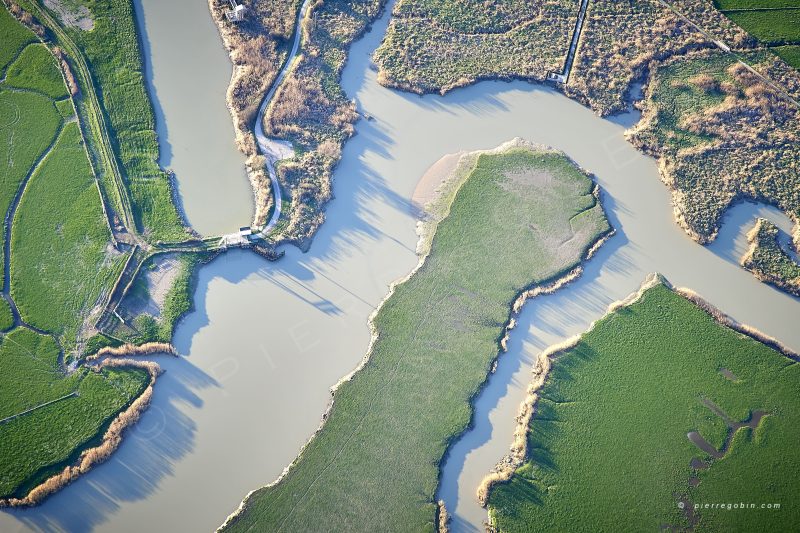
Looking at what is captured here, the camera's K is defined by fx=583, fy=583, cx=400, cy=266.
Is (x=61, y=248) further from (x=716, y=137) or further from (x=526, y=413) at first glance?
(x=716, y=137)

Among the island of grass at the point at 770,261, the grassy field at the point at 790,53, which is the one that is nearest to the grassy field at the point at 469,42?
the grassy field at the point at 790,53

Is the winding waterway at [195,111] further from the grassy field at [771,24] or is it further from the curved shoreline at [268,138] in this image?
the grassy field at [771,24]

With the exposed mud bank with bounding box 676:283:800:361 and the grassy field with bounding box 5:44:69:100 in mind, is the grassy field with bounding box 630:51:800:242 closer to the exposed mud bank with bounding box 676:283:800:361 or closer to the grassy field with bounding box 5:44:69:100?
the exposed mud bank with bounding box 676:283:800:361

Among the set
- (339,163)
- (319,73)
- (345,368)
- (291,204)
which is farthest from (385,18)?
(345,368)

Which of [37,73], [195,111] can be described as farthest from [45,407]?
[37,73]

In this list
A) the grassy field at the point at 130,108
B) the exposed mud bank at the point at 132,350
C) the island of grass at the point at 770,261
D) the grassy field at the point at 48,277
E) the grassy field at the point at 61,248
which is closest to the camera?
the grassy field at the point at 48,277
